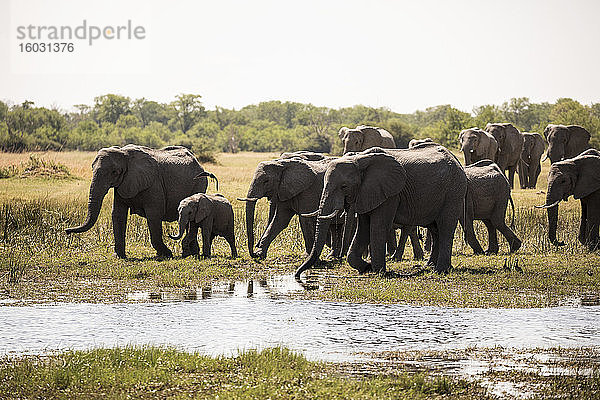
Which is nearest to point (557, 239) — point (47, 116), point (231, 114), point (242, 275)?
point (242, 275)

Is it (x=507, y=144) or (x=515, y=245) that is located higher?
(x=507, y=144)

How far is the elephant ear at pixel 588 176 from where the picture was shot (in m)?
19.7

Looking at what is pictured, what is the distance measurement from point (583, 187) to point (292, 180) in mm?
6759

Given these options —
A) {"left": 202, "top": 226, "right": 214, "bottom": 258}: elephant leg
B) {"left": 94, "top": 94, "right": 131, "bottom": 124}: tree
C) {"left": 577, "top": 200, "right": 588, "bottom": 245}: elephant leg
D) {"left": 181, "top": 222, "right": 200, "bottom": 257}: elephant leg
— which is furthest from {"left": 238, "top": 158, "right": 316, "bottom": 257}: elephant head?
{"left": 94, "top": 94, "right": 131, "bottom": 124}: tree

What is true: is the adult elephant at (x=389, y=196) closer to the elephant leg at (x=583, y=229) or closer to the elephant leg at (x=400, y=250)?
the elephant leg at (x=400, y=250)

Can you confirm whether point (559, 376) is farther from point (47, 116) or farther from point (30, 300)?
point (47, 116)

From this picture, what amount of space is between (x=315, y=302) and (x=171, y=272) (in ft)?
13.0

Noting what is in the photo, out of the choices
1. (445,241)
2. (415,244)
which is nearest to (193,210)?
(415,244)

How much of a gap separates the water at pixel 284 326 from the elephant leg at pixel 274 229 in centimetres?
444

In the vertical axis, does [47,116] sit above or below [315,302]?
above

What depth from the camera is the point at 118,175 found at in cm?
1884

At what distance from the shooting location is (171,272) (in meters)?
16.5

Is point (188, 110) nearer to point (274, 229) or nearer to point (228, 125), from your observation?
point (228, 125)

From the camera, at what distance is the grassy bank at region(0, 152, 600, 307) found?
558 inches
